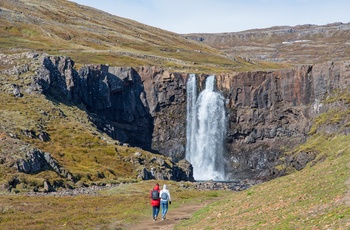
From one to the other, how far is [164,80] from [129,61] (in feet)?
169

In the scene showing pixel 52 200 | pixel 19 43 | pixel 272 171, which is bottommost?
pixel 272 171

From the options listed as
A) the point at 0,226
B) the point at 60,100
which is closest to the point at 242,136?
the point at 60,100

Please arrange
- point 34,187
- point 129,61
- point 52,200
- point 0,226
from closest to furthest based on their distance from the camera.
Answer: point 0,226
point 52,200
point 34,187
point 129,61

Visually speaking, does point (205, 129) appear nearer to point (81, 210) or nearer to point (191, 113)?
point (191, 113)

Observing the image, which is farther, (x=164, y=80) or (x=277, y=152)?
(x=164, y=80)

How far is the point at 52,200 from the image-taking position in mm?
56594

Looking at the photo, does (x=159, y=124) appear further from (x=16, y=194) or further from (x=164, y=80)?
(x=16, y=194)

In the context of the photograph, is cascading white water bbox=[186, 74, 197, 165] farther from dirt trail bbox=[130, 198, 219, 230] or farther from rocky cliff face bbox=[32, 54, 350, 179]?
dirt trail bbox=[130, 198, 219, 230]

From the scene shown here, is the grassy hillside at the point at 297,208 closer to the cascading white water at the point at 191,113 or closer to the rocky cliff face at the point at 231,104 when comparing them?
the rocky cliff face at the point at 231,104

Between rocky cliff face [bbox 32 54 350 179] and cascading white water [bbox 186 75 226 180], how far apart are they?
1716 mm

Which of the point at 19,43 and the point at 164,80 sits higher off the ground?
the point at 19,43

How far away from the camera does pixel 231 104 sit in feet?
441

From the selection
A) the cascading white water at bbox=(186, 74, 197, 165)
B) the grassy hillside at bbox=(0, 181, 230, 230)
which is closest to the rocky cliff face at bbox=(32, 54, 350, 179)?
the cascading white water at bbox=(186, 74, 197, 165)

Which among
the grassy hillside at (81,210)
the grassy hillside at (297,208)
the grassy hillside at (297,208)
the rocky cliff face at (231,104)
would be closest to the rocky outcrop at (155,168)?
the grassy hillside at (81,210)
